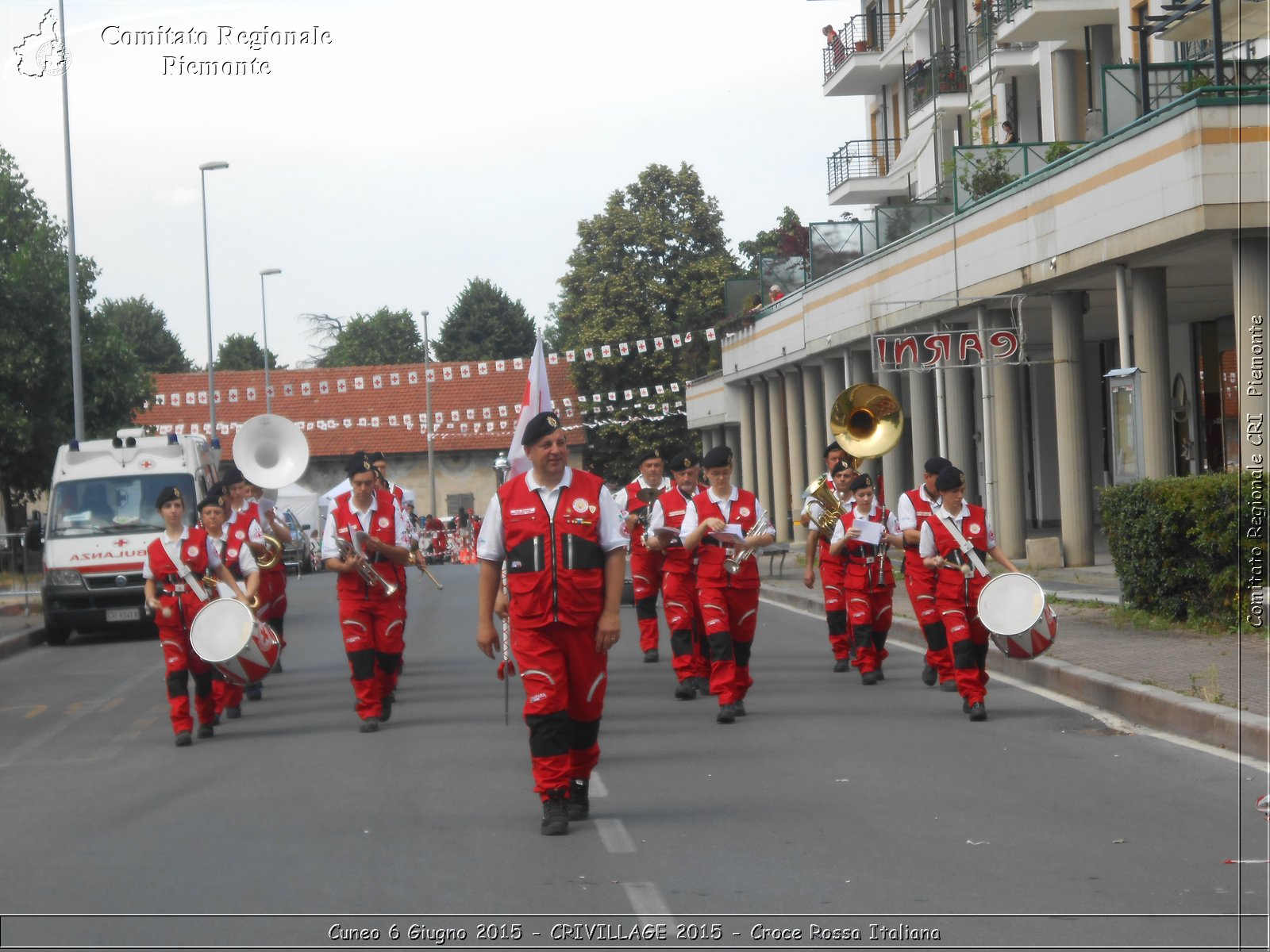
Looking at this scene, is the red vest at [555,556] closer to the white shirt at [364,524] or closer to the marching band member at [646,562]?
the white shirt at [364,524]

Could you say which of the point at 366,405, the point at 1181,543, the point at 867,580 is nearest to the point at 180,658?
the point at 867,580

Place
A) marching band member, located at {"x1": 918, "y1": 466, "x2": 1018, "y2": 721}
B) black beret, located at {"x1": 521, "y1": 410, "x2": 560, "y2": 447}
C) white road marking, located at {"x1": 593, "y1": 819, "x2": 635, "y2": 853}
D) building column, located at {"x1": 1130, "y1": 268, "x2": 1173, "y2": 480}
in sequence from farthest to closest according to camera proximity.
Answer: building column, located at {"x1": 1130, "y1": 268, "x2": 1173, "y2": 480} → marching band member, located at {"x1": 918, "y1": 466, "x2": 1018, "y2": 721} → black beret, located at {"x1": 521, "y1": 410, "x2": 560, "y2": 447} → white road marking, located at {"x1": 593, "y1": 819, "x2": 635, "y2": 853}

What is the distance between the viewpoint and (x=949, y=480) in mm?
11695

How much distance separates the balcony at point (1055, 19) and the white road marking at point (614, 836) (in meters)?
24.9

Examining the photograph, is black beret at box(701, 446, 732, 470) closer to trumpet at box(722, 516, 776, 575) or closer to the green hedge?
trumpet at box(722, 516, 776, 575)

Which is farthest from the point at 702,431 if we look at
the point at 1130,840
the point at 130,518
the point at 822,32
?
the point at 1130,840

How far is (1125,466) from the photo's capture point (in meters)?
18.8

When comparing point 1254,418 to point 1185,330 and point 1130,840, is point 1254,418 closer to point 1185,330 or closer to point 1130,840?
point 1130,840

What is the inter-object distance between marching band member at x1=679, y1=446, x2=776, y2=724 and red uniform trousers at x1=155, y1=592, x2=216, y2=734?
3.55 m

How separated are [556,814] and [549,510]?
1.42 meters

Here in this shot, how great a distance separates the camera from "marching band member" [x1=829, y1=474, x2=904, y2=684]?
44.4 feet

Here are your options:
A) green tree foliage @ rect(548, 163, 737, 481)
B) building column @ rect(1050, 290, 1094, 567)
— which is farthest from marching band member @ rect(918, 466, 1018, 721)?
green tree foliage @ rect(548, 163, 737, 481)

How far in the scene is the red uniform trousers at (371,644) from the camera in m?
11.7

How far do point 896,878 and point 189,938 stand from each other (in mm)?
2692
